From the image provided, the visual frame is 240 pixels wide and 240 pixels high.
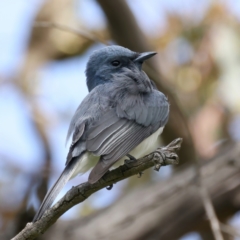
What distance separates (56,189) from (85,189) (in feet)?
0.52

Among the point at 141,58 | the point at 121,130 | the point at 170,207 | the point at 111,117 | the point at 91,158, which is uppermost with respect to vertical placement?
the point at 141,58

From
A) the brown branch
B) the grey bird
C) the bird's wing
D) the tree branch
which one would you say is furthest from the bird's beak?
the brown branch

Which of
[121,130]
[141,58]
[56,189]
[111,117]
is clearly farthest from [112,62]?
[56,189]

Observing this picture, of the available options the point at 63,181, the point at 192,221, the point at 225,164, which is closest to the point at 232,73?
the point at 225,164

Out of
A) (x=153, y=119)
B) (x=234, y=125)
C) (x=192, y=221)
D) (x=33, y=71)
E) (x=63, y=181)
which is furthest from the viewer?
(x=33, y=71)

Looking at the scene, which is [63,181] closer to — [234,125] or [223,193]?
[223,193]

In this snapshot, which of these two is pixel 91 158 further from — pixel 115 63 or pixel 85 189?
pixel 115 63

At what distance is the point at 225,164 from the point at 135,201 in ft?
2.91

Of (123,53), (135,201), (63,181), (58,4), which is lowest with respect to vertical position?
(63,181)

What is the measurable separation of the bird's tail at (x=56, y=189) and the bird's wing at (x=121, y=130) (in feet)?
0.46

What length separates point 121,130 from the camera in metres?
3.08

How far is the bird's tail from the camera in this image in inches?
99.5

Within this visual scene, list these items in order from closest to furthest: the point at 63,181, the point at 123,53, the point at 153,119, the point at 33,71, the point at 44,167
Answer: the point at 63,181 < the point at 153,119 < the point at 123,53 < the point at 44,167 < the point at 33,71

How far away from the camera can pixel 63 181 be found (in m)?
2.72
